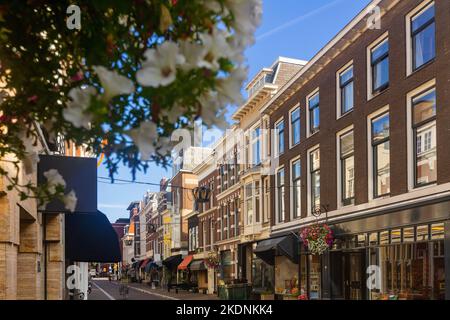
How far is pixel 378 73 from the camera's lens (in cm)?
1639

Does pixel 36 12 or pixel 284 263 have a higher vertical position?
pixel 36 12

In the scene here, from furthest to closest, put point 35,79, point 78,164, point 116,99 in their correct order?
point 78,164 < point 35,79 < point 116,99

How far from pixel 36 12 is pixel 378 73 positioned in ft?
50.7

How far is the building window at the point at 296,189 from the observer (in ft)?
73.4

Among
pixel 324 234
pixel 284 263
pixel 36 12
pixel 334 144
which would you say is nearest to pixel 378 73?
pixel 334 144

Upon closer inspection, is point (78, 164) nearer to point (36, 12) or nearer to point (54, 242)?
point (54, 242)

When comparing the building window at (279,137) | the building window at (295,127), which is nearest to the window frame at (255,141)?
the building window at (279,137)

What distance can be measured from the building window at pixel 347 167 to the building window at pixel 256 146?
345 inches

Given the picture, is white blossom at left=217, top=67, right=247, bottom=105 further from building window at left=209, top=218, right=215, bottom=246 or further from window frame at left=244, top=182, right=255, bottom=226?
building window at left=209, top=218, right=215, bottom=246

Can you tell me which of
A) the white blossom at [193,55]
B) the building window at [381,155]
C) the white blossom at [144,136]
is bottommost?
the white blossom at [144,136]

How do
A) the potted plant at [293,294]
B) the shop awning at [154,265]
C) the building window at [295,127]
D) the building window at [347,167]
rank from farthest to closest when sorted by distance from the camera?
the shop awning at [154,265] < the building window at [295,127] < the potted plant at [293,294] < the building window at [347,167]

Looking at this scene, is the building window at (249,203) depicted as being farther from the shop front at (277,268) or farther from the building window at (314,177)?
the building window at (314,177)

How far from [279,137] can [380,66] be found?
9.19 m

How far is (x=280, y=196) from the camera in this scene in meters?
24.6
